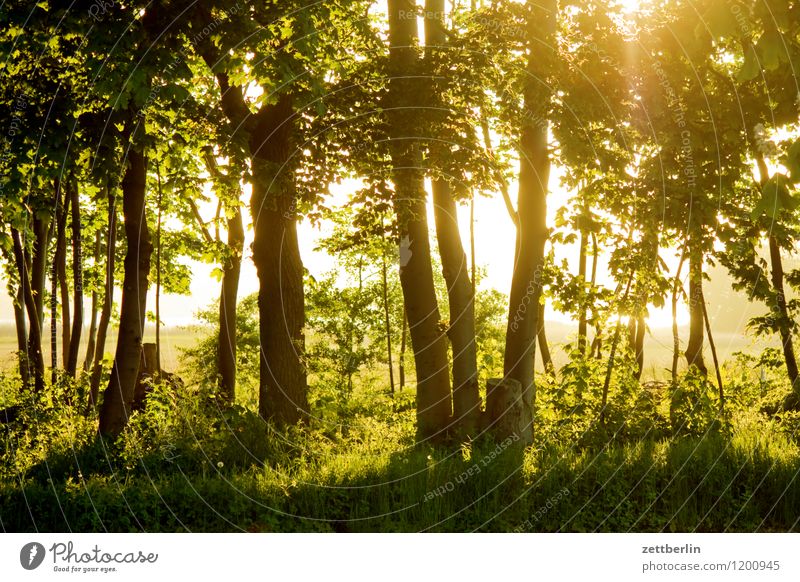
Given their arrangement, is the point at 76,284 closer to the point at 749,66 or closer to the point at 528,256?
the point at 528,256

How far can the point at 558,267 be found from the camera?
12367 mm

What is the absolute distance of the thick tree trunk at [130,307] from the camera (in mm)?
11867

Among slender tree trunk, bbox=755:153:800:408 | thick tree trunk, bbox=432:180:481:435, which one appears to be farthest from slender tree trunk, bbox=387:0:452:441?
slender tree trunk, bbox=755:153:800:408

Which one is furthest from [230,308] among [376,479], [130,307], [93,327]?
[376,479]

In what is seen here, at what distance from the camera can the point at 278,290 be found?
1282 centimetres

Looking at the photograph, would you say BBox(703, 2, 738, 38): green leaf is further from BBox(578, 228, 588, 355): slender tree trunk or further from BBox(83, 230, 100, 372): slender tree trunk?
BBox(83, 230, 100, 372): slender tree trunk

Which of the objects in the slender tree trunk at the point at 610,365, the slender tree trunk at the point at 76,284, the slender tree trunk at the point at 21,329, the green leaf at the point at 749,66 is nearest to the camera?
the green leaf at the point at 749,66

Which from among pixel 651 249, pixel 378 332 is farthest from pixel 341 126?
pixel 378 332

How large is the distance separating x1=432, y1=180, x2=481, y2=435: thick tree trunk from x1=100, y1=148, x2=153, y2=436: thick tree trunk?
16.6 feet

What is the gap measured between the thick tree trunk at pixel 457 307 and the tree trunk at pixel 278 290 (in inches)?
104

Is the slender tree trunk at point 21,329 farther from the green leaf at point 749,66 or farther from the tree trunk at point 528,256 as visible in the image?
the green leaf at point 749,66

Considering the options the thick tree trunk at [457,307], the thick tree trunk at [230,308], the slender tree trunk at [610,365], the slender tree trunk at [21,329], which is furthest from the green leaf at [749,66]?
the slender tree trunk at [21,329]
